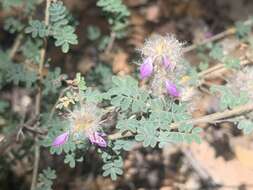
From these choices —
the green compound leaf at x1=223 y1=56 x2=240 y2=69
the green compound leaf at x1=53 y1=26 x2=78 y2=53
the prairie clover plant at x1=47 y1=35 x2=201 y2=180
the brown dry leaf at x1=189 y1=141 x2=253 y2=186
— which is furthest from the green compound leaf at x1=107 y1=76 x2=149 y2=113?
the brown dry leaf at x1=189 y1=141 x2=253 y2=186

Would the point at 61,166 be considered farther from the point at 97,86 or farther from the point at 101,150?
the point at 101,150

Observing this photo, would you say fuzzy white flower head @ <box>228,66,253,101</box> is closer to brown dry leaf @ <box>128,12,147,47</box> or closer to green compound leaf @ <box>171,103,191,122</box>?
green compound leaf @ <box>171,103,191,122</box>

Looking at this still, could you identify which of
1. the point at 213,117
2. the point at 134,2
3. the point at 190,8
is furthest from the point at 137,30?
the point at 213,117

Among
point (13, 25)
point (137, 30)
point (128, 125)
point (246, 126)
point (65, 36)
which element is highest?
point (137, 30)

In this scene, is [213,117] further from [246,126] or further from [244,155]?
[244,155]

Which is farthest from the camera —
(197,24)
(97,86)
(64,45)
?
(197,24)

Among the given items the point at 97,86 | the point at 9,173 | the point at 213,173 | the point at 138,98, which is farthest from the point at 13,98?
the point at 138,98

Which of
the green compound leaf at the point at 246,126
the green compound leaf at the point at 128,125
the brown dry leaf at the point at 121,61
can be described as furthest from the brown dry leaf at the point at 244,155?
the green compound leaf at the point at 128,125
